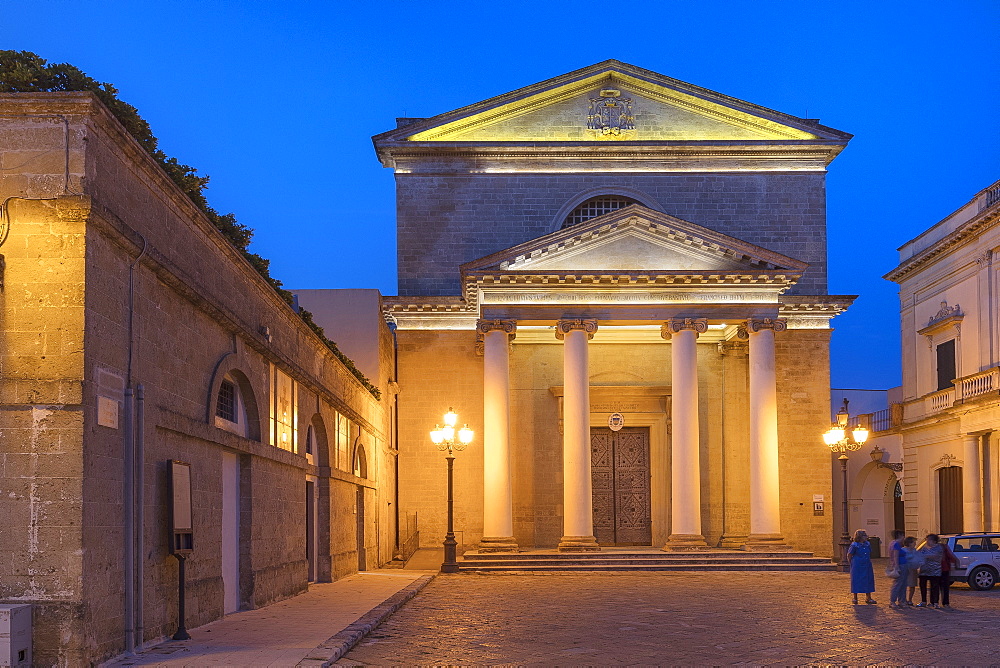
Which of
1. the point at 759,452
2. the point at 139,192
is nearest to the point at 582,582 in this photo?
the point at 759,452

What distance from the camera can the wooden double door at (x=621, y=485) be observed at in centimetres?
3334

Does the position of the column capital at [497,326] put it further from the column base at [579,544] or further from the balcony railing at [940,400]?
the balcony railing at [940,400]

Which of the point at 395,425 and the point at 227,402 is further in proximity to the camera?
the point at 395,425

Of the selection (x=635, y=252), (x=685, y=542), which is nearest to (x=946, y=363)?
(x=685, y=542)

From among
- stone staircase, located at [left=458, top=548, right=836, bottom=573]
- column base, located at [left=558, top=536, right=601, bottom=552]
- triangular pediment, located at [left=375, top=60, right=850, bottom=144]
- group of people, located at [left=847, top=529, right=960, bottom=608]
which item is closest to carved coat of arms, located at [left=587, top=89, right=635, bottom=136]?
triangular pediment, located at [left=375, top=60, right=850, bottom=144]

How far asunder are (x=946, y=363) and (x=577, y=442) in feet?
42.6

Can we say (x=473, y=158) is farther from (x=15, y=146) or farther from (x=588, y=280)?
(x=15, y=146)

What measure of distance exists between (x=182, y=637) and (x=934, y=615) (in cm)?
1126

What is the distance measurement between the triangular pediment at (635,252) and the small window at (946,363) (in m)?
7.30

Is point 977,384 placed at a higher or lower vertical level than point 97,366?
higher

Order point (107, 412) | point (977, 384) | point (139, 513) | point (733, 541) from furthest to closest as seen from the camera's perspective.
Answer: point (733, 541) < point (977, 384) < point (139, 513) < point (107, 412)

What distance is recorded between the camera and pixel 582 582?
23625 mm

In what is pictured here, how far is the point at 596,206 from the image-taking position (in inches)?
1355

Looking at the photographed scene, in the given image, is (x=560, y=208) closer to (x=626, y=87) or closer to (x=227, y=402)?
(x=626, y=87)
